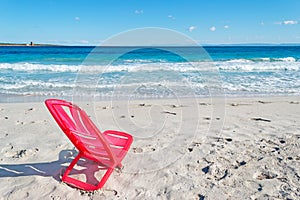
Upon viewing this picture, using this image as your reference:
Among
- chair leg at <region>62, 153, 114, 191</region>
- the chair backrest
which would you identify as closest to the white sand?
chair leg at <region>62, 153, 114, 191</region>

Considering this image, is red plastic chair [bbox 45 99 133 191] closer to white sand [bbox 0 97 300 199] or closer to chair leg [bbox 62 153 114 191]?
chair leg [bbox 62 153 114 191]

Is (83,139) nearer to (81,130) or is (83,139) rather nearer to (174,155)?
(81,130)

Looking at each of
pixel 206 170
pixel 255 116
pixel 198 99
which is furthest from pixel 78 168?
pixel 198 99

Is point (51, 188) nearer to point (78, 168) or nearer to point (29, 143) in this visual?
point (78, 168)

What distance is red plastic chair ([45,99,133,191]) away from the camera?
2.42 metres

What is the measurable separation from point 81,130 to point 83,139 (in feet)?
0.32

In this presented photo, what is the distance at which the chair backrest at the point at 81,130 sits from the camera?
7.90 ft

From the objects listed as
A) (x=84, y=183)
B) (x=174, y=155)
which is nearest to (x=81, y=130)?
(x=84, y=183)

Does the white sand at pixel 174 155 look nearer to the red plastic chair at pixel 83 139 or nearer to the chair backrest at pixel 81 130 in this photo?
the red plastic chair at pixel 83 139

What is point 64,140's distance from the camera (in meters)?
3.79

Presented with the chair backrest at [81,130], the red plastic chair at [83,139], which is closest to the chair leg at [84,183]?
the red plastic chair at [83,139]

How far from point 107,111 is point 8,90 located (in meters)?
4.61

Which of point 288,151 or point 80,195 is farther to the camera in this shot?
point 288,151

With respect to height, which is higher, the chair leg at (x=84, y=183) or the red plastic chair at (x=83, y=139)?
the red plastic chair at (x=83, y=139)
